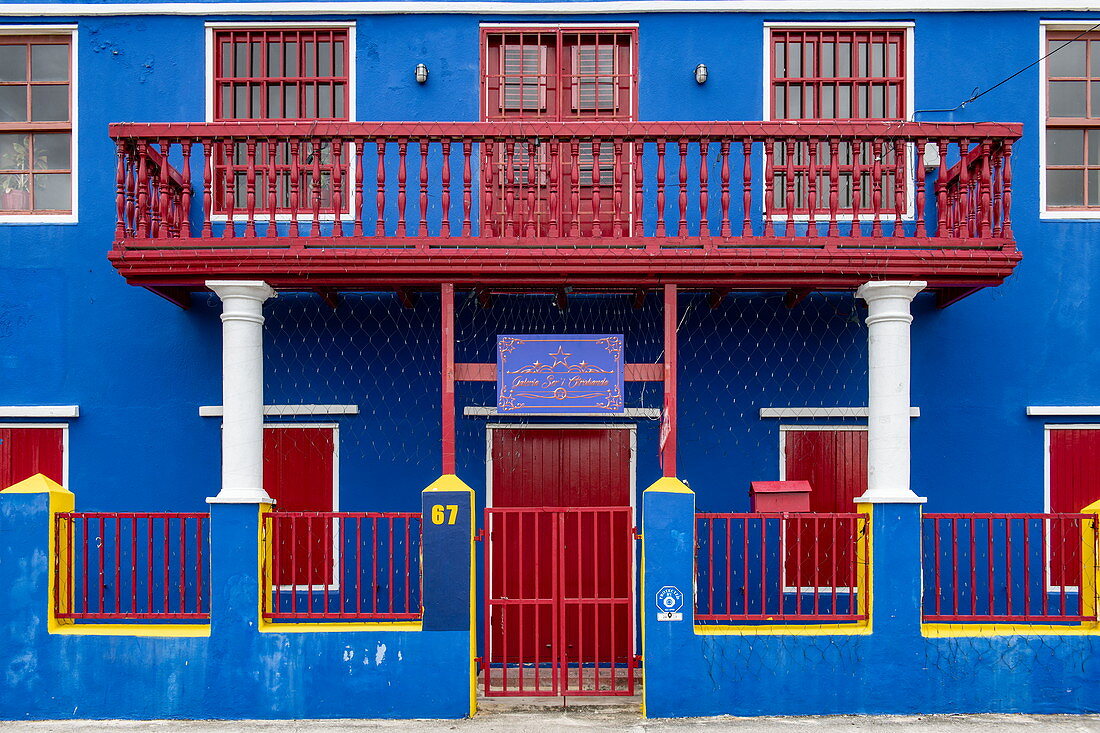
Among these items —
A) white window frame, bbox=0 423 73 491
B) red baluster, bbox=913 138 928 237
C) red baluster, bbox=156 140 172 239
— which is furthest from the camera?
white window frame, bbox=0 423 73 491

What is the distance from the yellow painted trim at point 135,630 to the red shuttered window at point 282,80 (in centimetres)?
394

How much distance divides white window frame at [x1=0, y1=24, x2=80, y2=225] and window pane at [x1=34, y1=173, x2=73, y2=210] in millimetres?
148

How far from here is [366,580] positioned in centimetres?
809

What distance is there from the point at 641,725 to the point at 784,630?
1318 mm

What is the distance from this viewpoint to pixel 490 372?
702cm

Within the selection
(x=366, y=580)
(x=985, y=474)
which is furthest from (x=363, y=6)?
(x=985, y=474)

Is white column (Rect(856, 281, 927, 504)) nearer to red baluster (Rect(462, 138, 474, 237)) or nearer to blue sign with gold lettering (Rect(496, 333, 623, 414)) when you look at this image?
blue sign with gold lettering (Rect(496, 333, 623, 414))

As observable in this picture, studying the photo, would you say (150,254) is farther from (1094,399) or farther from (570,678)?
(1094,399)

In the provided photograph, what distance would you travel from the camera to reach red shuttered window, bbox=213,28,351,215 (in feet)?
27.7

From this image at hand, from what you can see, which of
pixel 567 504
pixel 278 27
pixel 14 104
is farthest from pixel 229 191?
pixel 567 504

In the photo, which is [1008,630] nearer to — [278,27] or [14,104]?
[278,27]

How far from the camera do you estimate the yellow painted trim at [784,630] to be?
21.9 ft

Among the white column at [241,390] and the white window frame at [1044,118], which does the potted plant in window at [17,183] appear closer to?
the white column at [241,390]

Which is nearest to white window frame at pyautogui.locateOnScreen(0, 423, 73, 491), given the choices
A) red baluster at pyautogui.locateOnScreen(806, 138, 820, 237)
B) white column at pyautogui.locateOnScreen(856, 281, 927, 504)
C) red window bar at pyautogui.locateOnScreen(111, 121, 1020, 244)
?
red window bar at pyautogui.locateOnScreen(111, 121, 1020, 244)
